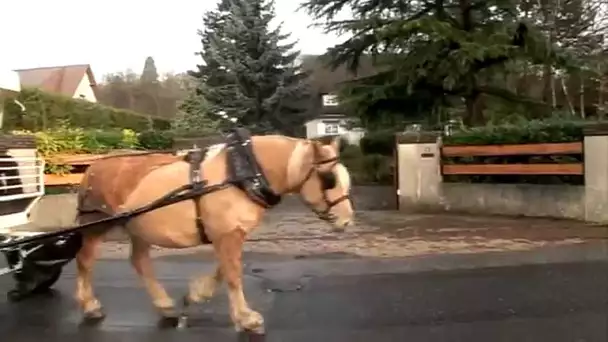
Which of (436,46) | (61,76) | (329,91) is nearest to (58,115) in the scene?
(329,91)

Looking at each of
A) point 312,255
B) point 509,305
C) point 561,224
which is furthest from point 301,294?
point 561,224

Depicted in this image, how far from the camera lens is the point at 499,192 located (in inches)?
612

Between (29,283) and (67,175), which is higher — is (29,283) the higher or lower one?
the lower one

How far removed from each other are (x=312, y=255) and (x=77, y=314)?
4401mm

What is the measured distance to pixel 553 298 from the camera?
7.50m

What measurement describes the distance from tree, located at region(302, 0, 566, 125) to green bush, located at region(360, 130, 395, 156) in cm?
375

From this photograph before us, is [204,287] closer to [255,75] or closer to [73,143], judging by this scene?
[73,143]

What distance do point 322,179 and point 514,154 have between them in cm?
983

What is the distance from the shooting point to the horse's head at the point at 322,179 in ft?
20.0

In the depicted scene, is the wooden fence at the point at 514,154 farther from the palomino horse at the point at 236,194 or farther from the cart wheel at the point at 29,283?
the cart wheel at the point at 29,283

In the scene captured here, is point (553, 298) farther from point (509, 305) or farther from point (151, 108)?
point (151, 108)

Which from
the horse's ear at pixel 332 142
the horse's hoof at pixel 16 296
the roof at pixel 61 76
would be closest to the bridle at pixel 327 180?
the horse's ear at pixel 332 142

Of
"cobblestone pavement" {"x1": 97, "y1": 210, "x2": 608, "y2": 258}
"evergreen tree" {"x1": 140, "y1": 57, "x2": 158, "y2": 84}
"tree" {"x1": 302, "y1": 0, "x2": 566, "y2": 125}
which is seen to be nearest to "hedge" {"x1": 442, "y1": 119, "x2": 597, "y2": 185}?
"cobblestone pavement" {"x1": 97, "y1": 210, "x2": 608, "y2": 258}

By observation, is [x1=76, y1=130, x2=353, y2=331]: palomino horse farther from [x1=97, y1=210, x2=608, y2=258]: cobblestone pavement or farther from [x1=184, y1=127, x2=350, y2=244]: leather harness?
[x1=97, y1=210, x2=608, y2=258]: cobblestone pavement
